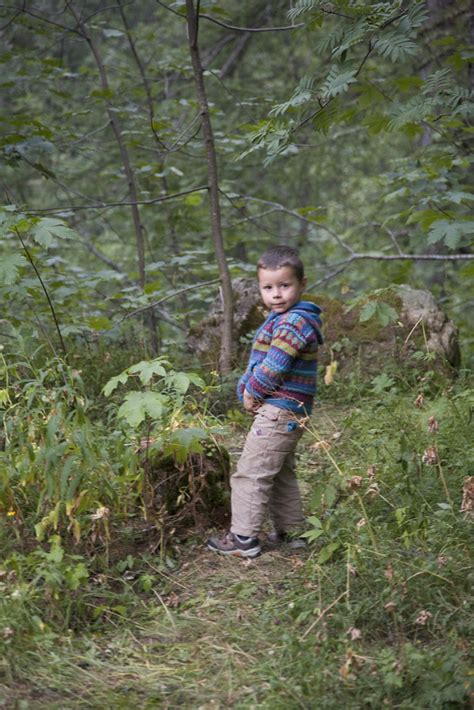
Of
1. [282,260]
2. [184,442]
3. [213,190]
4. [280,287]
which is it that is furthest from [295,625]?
[213,190]

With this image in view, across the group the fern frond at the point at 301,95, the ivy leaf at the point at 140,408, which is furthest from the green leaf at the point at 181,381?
the fern frond at the point at 301,95

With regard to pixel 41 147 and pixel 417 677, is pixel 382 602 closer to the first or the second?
pixel 417 677

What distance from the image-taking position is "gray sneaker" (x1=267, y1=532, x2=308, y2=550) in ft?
12.3

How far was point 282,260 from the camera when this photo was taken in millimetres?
3680

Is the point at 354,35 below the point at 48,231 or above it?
above

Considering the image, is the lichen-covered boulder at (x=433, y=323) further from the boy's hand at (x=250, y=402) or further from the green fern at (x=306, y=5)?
the green fern at (x=306, y=5)

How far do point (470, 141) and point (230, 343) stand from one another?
3.63 metres

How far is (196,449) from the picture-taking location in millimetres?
3605

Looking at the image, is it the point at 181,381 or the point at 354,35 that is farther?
the point at 181,381

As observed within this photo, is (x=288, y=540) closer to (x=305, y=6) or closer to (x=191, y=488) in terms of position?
(x=191, y=488)

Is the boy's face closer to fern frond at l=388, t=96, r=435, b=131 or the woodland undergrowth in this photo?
the woodland undergrowth

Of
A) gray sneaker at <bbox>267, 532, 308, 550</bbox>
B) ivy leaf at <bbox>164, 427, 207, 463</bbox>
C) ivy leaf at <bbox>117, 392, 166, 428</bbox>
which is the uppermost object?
ivy leaf at <bbox>117, 392, 166, 428</bbox>

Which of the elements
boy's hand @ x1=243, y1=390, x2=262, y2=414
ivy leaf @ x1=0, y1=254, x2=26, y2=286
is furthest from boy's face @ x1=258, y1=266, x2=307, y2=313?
ivy leaf @ x1=0, y1=254, x2=26, y2=286

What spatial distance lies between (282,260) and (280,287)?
136 mm
